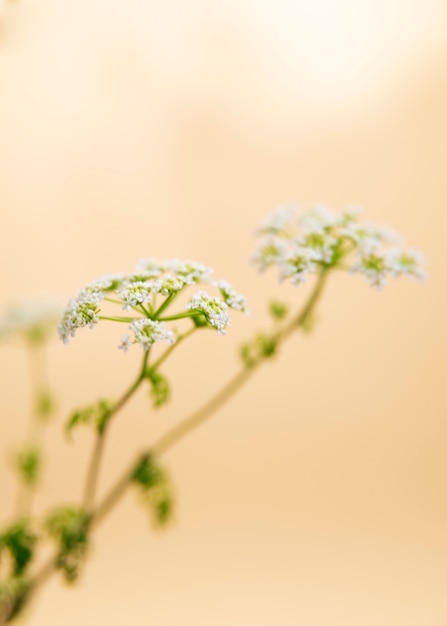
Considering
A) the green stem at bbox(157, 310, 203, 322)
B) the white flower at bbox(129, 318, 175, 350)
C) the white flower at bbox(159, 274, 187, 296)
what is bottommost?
the white flower at bbox(129, 318, 175, 350)

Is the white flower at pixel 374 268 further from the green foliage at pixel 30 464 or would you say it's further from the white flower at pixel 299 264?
the green foliage at pixel 30 464

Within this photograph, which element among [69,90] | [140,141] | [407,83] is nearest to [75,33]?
[69,90]

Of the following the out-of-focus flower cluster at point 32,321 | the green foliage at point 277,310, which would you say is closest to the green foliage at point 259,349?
the green foliage at point 277,310

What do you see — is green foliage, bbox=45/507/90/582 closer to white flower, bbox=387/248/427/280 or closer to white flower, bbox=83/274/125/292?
white flower, bbox=83/274/125/292

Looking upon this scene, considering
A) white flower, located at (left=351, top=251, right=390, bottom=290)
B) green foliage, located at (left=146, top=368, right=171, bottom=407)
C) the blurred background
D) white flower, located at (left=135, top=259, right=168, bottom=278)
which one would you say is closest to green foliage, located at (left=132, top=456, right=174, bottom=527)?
green foliage, located at (left=146, top=368, right=171, bottom=407)

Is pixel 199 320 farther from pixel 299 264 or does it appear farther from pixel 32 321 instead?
pixel 32 321

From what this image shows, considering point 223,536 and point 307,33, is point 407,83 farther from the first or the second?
point 223,536
